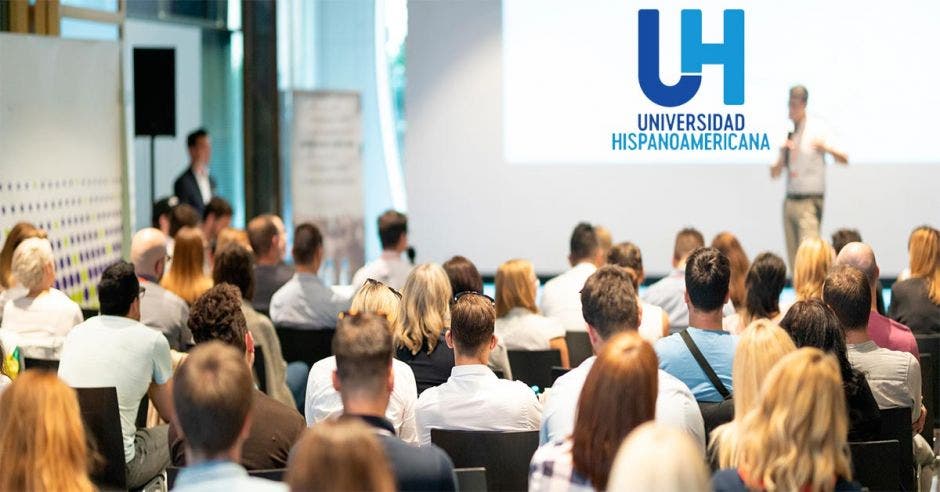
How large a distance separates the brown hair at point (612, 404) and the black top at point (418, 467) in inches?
11.7

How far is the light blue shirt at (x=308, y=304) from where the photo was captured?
6.62m

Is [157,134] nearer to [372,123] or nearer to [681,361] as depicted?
[372,123]

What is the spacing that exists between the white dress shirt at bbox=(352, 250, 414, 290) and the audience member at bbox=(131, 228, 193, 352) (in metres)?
1.41

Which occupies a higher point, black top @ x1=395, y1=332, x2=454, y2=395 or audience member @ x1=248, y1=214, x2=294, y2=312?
audience member @ x1=248, y1=214, x2=294, y2=312

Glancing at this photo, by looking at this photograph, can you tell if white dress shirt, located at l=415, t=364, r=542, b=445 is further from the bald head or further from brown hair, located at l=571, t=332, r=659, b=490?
the bald head

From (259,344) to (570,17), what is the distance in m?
4.52

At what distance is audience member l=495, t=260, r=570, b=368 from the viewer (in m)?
5.75

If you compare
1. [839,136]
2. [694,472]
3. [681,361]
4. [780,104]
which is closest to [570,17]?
[780,104]

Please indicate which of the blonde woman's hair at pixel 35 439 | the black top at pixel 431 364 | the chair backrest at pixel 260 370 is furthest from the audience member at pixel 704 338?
the blonde woman's hair at pixel 35 439

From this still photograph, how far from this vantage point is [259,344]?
5602 millimetres

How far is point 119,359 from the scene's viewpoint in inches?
179

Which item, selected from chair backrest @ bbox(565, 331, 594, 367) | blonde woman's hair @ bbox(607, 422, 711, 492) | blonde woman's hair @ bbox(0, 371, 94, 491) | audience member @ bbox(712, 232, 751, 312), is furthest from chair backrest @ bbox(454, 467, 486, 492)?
audience member @ bbox(712, 232, 751, 312)

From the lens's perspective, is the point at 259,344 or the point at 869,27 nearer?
the point at 259,344

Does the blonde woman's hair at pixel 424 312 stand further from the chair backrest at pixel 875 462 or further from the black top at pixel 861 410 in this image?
the chair backrest at pixel 875 462
